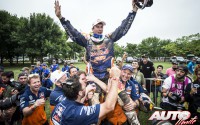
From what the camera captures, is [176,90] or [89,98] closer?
[89,98]

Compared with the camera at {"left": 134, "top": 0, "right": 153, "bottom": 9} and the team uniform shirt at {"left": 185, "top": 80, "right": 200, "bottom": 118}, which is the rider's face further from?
the team uniform shirt at {"left": 185, "top": 80, "right": 200, "bottom": 118}

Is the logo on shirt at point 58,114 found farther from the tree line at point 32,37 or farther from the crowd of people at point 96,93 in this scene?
the tree line at point 32,37

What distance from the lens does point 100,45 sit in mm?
3762

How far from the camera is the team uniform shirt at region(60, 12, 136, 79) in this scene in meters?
3.73

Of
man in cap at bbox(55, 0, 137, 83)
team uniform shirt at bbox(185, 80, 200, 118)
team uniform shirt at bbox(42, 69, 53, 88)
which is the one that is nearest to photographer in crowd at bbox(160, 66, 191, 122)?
team uniform shirt at bbox(185, 80, 200, 118)

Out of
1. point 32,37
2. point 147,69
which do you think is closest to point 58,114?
point 147,69

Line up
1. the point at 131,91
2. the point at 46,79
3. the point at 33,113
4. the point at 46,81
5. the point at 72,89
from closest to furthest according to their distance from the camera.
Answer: the point at 72,89 → the point at 131,91 → the point at 33,113 → the point at 46,81 → the point at 46,79

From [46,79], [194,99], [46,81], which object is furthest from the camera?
[46,79]

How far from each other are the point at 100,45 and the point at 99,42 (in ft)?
0.23

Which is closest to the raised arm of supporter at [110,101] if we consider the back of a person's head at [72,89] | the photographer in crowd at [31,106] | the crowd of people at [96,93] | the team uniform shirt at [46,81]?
the crowd of people at [96,93]

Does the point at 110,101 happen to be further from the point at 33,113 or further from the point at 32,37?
the point at 32,37

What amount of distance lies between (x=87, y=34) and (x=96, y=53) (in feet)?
1.75

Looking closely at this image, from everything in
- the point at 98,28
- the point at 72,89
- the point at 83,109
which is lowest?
the point at 83,109

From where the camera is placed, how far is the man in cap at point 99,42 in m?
3.72
